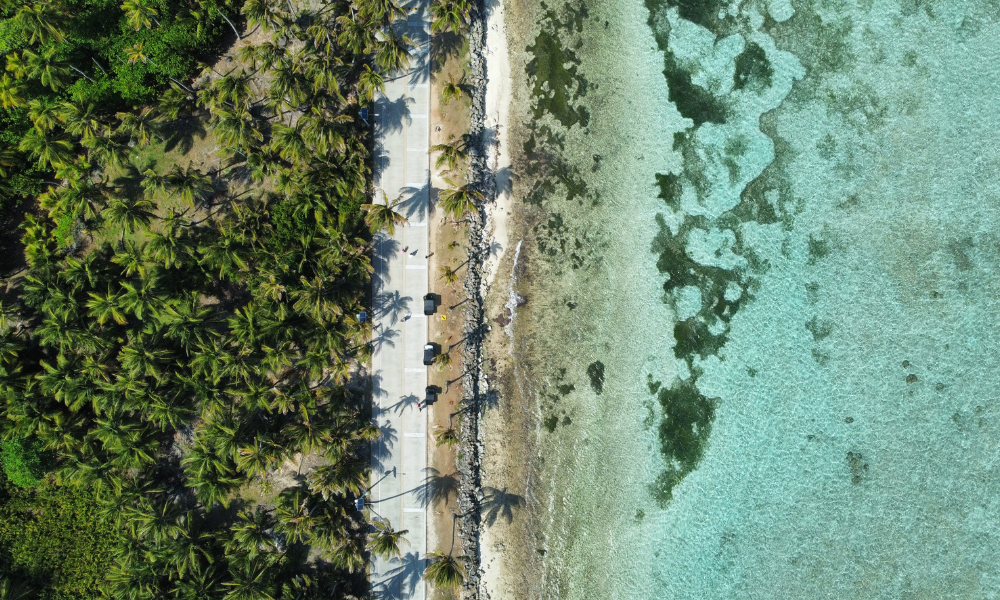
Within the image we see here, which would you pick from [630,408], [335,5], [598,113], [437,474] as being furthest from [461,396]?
[335,5]

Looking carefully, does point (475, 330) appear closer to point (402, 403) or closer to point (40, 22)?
point (402, 403)

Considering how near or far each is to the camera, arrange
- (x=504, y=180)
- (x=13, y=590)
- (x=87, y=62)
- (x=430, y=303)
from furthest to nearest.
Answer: (x=504, y=180) < (x=87, y=62) < (x=430, y=303) < (x=13, y=590)

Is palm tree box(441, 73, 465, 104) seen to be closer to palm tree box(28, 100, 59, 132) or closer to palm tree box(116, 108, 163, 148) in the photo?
palm tree box(116, 108, 163, 148)

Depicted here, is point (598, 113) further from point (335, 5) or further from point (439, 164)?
point (335, 5)

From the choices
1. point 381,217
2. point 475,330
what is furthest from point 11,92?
point 475,330

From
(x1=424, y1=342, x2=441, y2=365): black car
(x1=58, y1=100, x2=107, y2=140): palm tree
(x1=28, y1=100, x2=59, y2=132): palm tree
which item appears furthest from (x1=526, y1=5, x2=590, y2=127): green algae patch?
(x1=28, y1=100, x2=59, y2=132): palm tree
